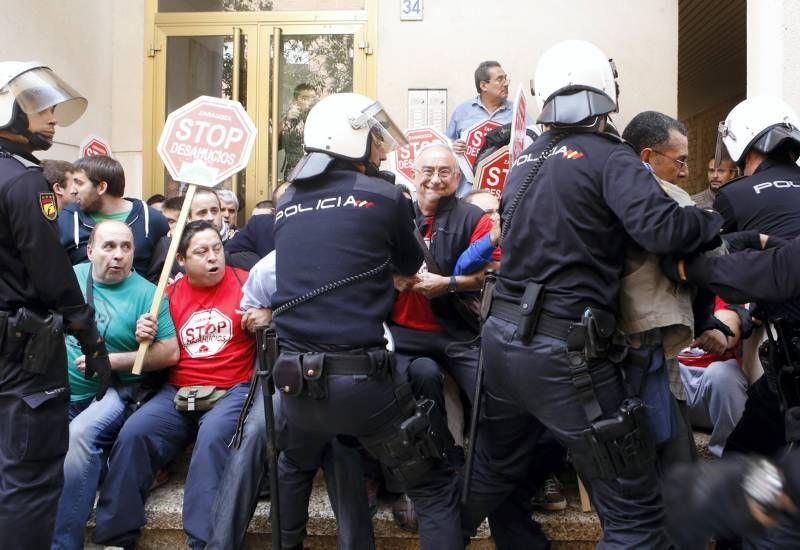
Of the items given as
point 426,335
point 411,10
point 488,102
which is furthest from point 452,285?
point 411,10

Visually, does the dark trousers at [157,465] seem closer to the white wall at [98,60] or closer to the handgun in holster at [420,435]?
the handgun in holster at [420,435]

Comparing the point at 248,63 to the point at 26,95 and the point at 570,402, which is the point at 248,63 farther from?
the point at 570,402

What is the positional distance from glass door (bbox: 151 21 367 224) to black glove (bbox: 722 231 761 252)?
5762 millimetres


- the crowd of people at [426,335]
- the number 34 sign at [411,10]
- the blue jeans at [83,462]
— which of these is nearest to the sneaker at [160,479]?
the crowd of people at [426,335]

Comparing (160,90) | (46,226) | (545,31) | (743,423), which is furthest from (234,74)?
(743,423)

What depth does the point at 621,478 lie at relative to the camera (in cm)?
297

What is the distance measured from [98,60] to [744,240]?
6.97m

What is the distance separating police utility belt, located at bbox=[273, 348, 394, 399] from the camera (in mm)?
3262

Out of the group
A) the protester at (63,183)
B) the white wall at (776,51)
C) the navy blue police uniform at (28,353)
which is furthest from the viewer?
the protester at (63,183)

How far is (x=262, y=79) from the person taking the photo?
8469mm

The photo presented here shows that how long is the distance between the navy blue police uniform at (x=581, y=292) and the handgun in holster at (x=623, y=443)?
0.03ft

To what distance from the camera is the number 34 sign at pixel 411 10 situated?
8.00 m

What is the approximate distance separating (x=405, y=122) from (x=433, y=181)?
3.72 meters

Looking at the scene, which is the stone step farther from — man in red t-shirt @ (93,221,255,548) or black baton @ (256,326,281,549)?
black baton @ (256,326,281,549)
